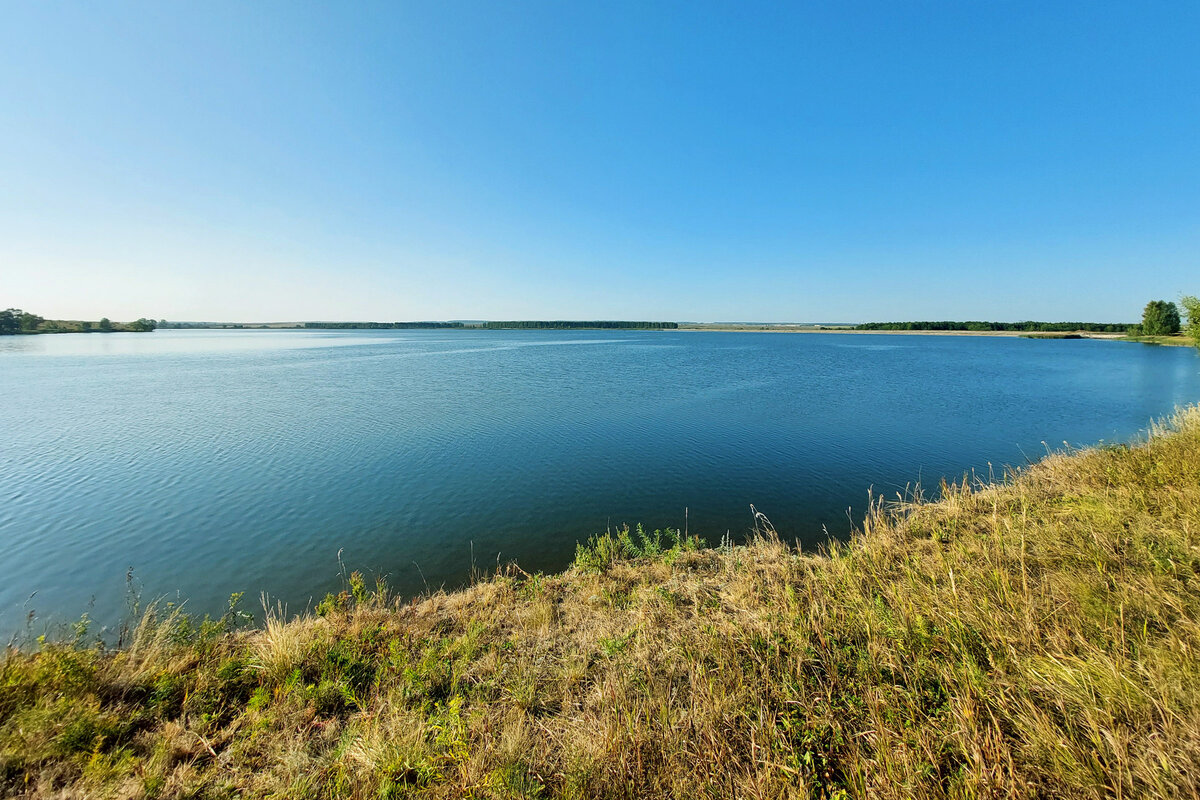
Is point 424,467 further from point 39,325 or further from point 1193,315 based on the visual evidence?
point 39,325

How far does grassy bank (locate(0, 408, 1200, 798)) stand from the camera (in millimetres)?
3330

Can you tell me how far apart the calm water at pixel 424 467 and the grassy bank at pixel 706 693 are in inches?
161

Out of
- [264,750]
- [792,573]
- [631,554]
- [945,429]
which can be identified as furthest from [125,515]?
[945,429]

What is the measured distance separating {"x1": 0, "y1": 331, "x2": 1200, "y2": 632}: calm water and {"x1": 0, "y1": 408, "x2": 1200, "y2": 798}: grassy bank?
4.09m

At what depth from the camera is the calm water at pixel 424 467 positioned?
10578 millimetres

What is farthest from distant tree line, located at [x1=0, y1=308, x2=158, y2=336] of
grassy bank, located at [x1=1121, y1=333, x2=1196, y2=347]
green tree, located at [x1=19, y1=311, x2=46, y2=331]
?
grassy bank, located at [x1=1121, y1=333, x2=1196, y2=347]

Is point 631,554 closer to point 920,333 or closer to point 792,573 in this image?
point 792,573

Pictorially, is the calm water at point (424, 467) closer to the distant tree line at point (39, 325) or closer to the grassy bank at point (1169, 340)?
the grassy bank at point (1169, 340)

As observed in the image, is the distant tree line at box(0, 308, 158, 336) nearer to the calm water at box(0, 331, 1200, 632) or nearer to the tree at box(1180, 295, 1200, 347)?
the calm water at box(0, 331, 1200, 632)

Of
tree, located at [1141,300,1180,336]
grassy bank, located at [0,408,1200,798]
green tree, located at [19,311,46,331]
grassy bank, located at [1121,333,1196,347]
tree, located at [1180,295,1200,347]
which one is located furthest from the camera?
green tree, located at [19,311,46,331]

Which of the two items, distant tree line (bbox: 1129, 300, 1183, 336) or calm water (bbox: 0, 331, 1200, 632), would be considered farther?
distant tree line (bbox: 1129, 300, 1183, 336)

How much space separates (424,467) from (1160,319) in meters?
159

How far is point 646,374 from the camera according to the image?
45812mm

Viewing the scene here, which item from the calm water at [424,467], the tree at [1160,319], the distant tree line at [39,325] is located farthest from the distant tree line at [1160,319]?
the distant tree line at [39,325]
